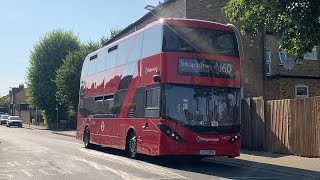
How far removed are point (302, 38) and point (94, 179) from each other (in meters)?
8.85

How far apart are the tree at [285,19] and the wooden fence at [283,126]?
204cm

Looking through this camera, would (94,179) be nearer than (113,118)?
Yes

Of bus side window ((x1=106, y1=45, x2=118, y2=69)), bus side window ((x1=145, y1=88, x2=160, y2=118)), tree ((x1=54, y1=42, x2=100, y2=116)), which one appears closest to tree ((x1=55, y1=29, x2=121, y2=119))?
tree ((x1=54, y1=42, x2=100, y2=116))

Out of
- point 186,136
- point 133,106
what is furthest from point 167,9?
point 186,136

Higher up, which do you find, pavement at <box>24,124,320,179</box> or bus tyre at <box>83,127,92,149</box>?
bus tyre at <box>83,127,92,149</box>

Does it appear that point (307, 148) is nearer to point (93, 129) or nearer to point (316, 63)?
point (93, 129)

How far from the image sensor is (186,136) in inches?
500

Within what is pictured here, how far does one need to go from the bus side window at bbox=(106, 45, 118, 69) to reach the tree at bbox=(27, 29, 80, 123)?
34974 millimetres

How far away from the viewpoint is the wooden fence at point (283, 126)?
14977mm

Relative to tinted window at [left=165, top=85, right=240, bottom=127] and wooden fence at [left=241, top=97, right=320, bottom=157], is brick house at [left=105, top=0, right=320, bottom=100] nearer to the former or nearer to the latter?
wooden fence at [left=241, top=97, right=320, bottom=157]

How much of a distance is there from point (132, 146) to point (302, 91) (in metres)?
17.1

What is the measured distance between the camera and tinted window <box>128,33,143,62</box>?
1489 centimetres

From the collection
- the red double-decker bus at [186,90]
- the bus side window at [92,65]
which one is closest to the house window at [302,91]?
the bus side window at [92,65]

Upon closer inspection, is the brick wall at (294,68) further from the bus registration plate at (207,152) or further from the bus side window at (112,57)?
the bus registration plate at (207,152)
